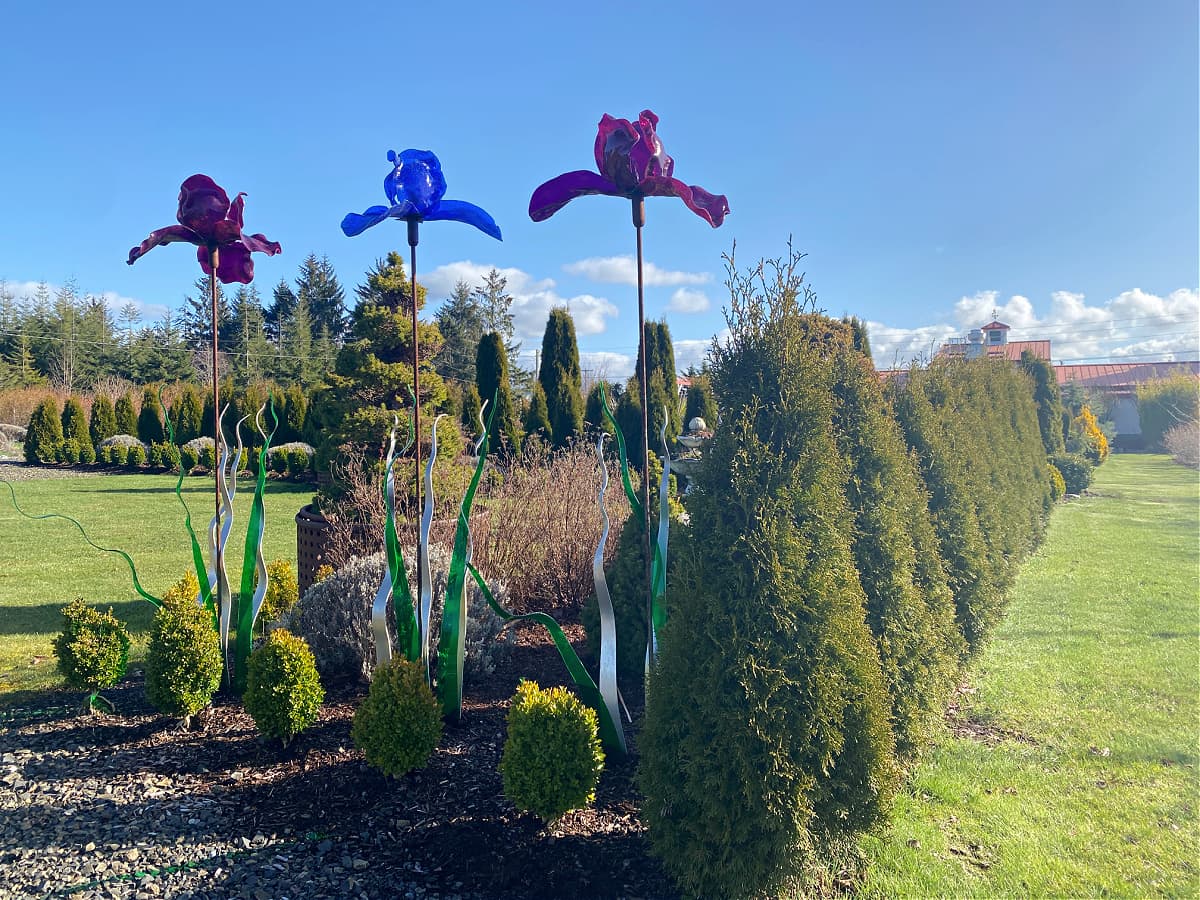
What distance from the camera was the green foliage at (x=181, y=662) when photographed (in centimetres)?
339

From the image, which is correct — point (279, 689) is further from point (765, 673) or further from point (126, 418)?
point (126, 418)

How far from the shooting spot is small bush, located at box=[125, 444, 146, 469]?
18922 millimetres

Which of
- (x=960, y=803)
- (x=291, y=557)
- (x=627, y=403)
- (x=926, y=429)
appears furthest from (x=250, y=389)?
(x=960, y=803)

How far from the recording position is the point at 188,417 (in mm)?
21000

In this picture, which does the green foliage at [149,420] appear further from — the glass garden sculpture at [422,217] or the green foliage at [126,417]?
the glass garden sculpture at [422,217]

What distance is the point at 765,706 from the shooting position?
2.29 meters

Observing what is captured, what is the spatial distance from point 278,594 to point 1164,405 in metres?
37.4

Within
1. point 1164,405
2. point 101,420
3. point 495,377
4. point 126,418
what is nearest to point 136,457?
point 101,420

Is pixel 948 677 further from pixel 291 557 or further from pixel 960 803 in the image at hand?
pixel 291 557

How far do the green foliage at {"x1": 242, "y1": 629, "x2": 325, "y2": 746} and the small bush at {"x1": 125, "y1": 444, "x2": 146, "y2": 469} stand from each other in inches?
743

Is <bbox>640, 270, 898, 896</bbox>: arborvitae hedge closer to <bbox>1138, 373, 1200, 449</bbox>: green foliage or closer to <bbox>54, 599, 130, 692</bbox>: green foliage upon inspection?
<bbox>54, 599, 130, 692</bbox>: green foliage

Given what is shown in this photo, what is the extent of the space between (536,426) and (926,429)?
12.7 m

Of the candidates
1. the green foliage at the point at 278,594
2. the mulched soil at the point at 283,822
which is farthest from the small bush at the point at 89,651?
the green foliage at the point at 278,594

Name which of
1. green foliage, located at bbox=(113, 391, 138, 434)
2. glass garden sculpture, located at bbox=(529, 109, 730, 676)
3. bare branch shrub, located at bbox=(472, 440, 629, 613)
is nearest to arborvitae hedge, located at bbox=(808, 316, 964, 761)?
glass garden sculpture, located at bbox=(529, 109, 730, 676)
